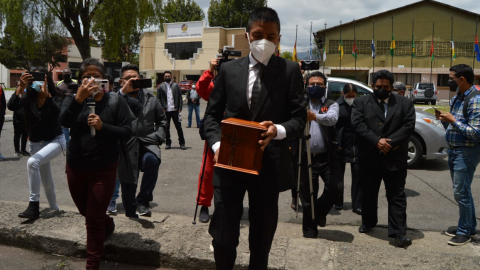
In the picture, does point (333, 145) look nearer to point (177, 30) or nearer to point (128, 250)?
point (128, 250)

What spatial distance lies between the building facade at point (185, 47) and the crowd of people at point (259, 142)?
159 feet

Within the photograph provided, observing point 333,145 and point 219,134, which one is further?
point 333,145

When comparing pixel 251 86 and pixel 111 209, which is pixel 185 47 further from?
pixel 251 86

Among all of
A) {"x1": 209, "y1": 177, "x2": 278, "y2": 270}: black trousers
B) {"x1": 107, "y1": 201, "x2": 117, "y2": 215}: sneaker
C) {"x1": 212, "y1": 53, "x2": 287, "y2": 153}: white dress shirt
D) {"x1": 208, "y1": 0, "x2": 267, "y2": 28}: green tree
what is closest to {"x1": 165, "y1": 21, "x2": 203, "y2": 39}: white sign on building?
{"x1": 208, "y1": 0, "x2": 267, "y2": 28}: green tree

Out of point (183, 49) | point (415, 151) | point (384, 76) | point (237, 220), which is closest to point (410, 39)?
point (183, 49)

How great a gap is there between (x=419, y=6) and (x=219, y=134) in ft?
174

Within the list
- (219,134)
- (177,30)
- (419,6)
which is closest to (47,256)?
(219,134)

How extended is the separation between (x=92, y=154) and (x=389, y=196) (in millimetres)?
3197

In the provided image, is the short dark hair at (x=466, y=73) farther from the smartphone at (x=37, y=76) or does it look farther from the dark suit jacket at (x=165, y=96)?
the dark suit jacket at (x=165, y=96)

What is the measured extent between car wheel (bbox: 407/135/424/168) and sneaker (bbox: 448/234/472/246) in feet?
14.2

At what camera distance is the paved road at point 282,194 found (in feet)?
19.3

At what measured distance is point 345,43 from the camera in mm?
50625

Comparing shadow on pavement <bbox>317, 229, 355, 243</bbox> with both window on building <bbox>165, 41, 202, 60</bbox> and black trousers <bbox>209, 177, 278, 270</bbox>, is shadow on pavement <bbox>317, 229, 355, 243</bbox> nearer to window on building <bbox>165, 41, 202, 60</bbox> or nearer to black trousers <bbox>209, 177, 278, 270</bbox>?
black trousers <bbox>209, 177, 278, 270</bbox>

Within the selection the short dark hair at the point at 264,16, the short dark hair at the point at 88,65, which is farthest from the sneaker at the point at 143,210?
the short dark hair at the point at 264,16
